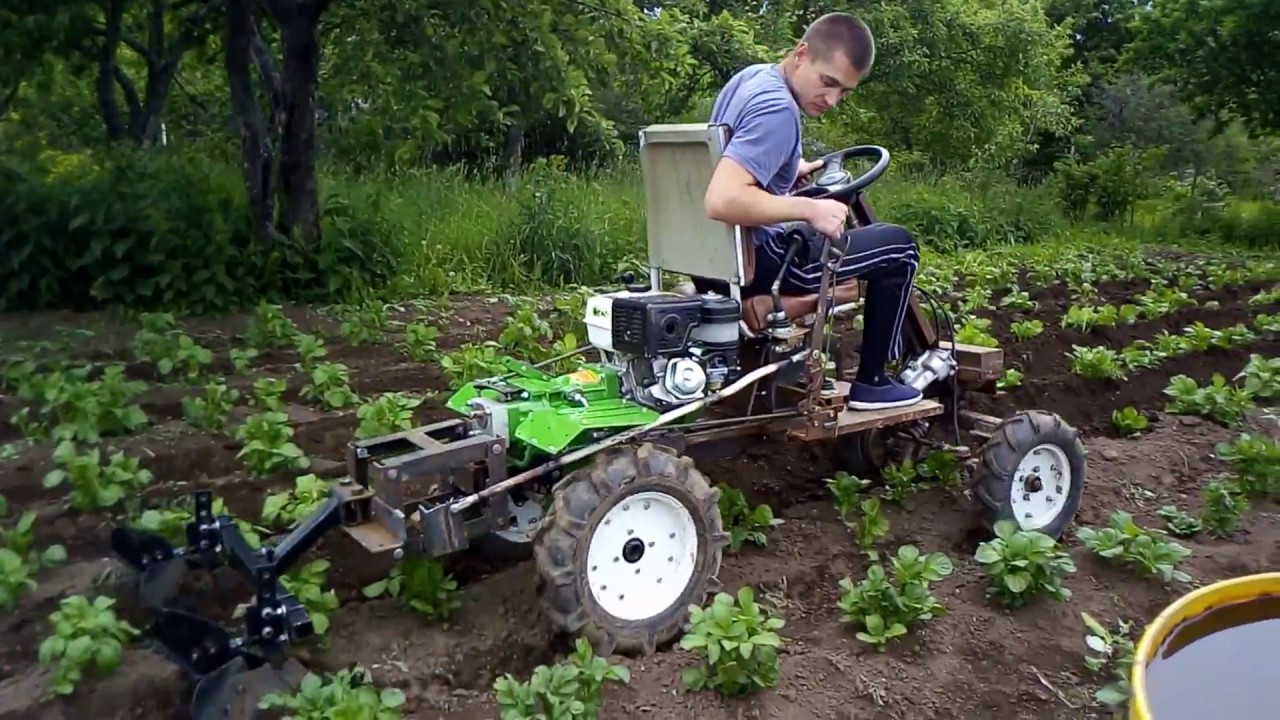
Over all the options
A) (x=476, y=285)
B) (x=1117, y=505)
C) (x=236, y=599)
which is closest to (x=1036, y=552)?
(x=1117, y=505)

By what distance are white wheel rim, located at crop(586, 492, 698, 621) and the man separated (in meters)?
0.96

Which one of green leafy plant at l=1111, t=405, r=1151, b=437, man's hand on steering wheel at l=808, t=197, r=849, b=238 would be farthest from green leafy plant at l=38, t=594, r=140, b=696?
green leafy plant at l=1111, t=405, r=1151, b=437

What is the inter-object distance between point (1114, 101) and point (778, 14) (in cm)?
939

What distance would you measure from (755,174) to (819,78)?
492mm

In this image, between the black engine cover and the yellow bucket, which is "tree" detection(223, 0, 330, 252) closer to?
the black engine cover

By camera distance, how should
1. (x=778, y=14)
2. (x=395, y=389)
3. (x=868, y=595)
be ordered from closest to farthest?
(x=868, y=595) < (x=395, y=389) < (x=778, y=14)

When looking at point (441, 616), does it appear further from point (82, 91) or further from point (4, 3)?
point (82, 91)

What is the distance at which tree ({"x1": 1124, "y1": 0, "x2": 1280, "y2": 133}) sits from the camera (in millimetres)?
14469

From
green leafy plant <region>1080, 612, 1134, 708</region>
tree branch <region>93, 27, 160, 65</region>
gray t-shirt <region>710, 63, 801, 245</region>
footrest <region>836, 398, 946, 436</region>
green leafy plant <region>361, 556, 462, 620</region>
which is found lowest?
green leafy plant <region>1080, 612, 1134, 708</region>

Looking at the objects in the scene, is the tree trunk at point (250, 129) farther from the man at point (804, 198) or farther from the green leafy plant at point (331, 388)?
the man at point (804, 198)

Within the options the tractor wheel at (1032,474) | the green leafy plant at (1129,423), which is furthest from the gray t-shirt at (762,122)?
the green leafy plant at (1129,423)

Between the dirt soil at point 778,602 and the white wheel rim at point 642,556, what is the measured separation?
0.18 m

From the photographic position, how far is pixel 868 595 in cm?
366

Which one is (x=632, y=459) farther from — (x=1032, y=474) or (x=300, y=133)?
(x=300, y=133)
